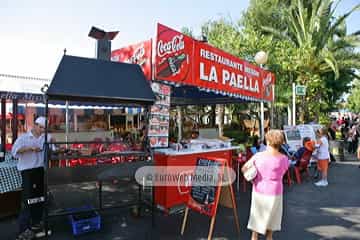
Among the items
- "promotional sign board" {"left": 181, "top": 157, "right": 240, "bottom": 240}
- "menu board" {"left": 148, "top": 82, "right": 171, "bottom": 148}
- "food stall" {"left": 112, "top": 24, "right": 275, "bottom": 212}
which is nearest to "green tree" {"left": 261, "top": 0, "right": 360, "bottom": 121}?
"food stall" {"left": 112, "top": 24, "right": 275, "bottom": 212}

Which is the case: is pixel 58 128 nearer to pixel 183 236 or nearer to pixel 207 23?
pixel 183 236

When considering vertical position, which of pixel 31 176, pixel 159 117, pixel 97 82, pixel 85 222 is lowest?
pixel 85 222

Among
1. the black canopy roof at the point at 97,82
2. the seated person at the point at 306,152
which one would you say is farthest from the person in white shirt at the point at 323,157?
the black canopy roof at the point at 97,82

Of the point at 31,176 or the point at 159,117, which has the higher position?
the point at 159,117

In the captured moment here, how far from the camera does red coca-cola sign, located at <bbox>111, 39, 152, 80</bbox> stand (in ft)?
14.4

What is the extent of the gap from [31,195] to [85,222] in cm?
83

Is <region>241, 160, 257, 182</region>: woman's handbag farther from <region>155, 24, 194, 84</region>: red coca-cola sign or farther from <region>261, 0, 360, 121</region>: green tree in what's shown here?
<region>261, 0, 360, 121</region>: green tree

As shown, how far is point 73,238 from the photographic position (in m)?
3.57

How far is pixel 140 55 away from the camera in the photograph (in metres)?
4.55

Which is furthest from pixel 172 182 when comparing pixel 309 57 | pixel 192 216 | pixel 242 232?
pixel 309 57

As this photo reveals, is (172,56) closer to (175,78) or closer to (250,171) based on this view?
(175,78)

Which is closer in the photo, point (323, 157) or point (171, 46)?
point (171, 46)

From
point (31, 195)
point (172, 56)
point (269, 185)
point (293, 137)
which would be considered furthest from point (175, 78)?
point (293, 137)

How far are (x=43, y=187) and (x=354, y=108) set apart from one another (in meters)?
47.9
